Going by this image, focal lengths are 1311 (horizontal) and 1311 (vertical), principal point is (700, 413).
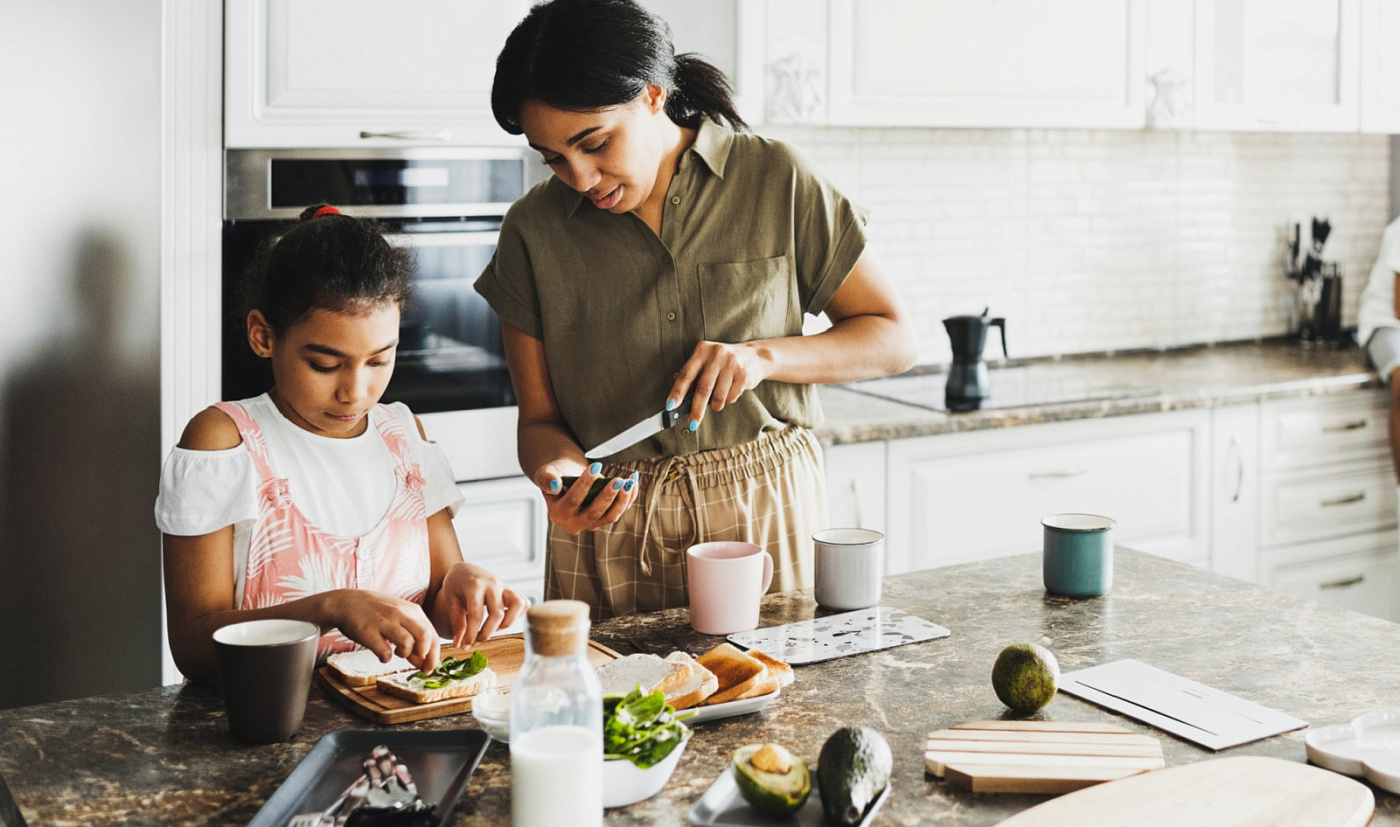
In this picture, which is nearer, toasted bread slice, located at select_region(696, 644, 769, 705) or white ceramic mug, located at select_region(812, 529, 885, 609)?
toasted bread slice, located at select_region(696, 644, 769, 705)

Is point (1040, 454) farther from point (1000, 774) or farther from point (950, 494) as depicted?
point (1000, 774)

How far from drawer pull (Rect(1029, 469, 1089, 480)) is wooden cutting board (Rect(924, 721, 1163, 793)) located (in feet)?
6.17

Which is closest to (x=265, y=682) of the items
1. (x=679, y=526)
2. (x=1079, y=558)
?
(x=679, y=526)

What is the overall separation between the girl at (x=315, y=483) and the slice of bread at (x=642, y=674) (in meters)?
0.16

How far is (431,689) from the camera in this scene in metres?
1.31

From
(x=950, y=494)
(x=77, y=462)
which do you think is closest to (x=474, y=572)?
(x=77, y=462)

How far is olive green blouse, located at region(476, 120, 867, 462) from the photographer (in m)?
1.85

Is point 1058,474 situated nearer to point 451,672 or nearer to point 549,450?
point 549,450

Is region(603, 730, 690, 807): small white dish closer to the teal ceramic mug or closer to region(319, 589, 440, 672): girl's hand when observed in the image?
region(319, 589, 440, 672): girl's hand

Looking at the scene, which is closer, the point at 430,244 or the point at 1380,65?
the point at 430,244

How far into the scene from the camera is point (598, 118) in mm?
1647

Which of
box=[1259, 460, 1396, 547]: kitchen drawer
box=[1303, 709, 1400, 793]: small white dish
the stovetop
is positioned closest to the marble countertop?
the stovetop

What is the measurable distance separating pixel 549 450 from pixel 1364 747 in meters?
1.05

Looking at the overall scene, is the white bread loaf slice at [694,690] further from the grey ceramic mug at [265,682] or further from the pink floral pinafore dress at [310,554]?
the pink floral pinafore dress at [310,554]
